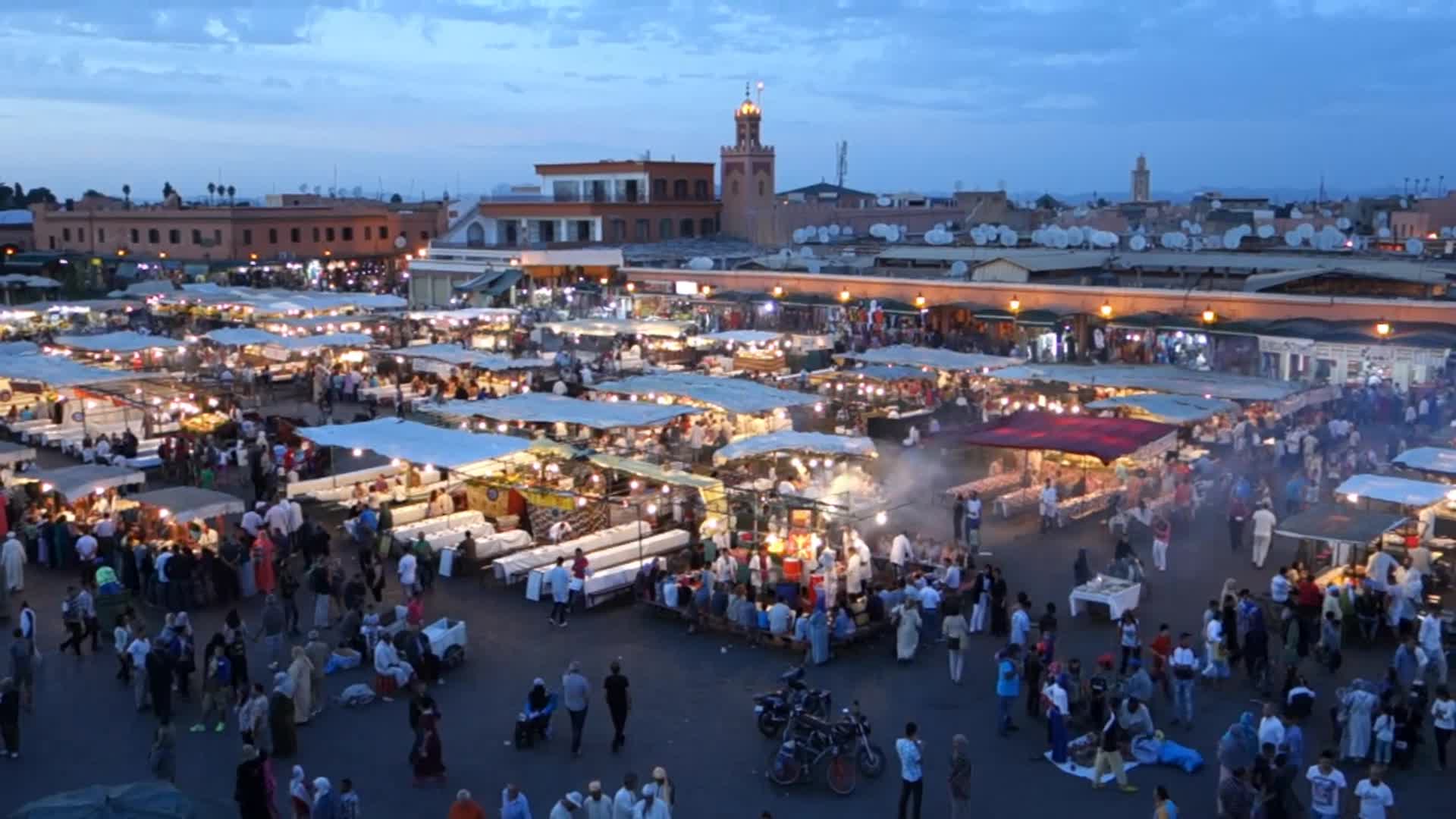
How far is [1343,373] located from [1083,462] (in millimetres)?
9966

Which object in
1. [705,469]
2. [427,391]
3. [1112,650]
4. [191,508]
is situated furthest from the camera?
[427,391]

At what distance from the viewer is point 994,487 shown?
21.2 meters

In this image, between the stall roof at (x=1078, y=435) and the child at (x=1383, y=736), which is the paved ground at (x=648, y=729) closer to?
the child at (x=1383, y=736)

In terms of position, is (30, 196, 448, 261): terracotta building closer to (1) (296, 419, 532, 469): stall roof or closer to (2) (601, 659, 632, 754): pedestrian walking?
(1) (296, 419, 532, 469): stall roof

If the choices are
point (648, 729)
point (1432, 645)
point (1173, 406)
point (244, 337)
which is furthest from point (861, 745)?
point (244, 337)

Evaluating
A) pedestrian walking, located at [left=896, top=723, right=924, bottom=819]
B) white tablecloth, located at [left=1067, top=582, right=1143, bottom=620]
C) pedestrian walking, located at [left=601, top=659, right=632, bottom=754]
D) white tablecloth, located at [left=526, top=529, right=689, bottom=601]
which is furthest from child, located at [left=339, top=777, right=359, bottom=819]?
white tablecloth, located at [left=1067, top=582, right=1143, bottom=620]

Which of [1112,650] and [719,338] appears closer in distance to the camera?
[1112,650]

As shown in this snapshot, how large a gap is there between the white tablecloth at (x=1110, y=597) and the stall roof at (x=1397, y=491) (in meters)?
3.20

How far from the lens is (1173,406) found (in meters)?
22.7

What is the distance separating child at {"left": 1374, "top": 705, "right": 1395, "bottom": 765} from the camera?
11117mm

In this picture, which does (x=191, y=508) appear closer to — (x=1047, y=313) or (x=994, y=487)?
(x=994, y=487)

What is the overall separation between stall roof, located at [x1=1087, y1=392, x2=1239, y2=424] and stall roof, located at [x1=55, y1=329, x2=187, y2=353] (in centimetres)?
2145

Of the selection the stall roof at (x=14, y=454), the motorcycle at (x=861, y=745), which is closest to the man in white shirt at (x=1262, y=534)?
the motorcycle at (x=861, y=745)

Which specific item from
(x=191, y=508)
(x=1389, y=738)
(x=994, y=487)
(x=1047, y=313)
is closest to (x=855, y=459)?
(x=994, y=487)
